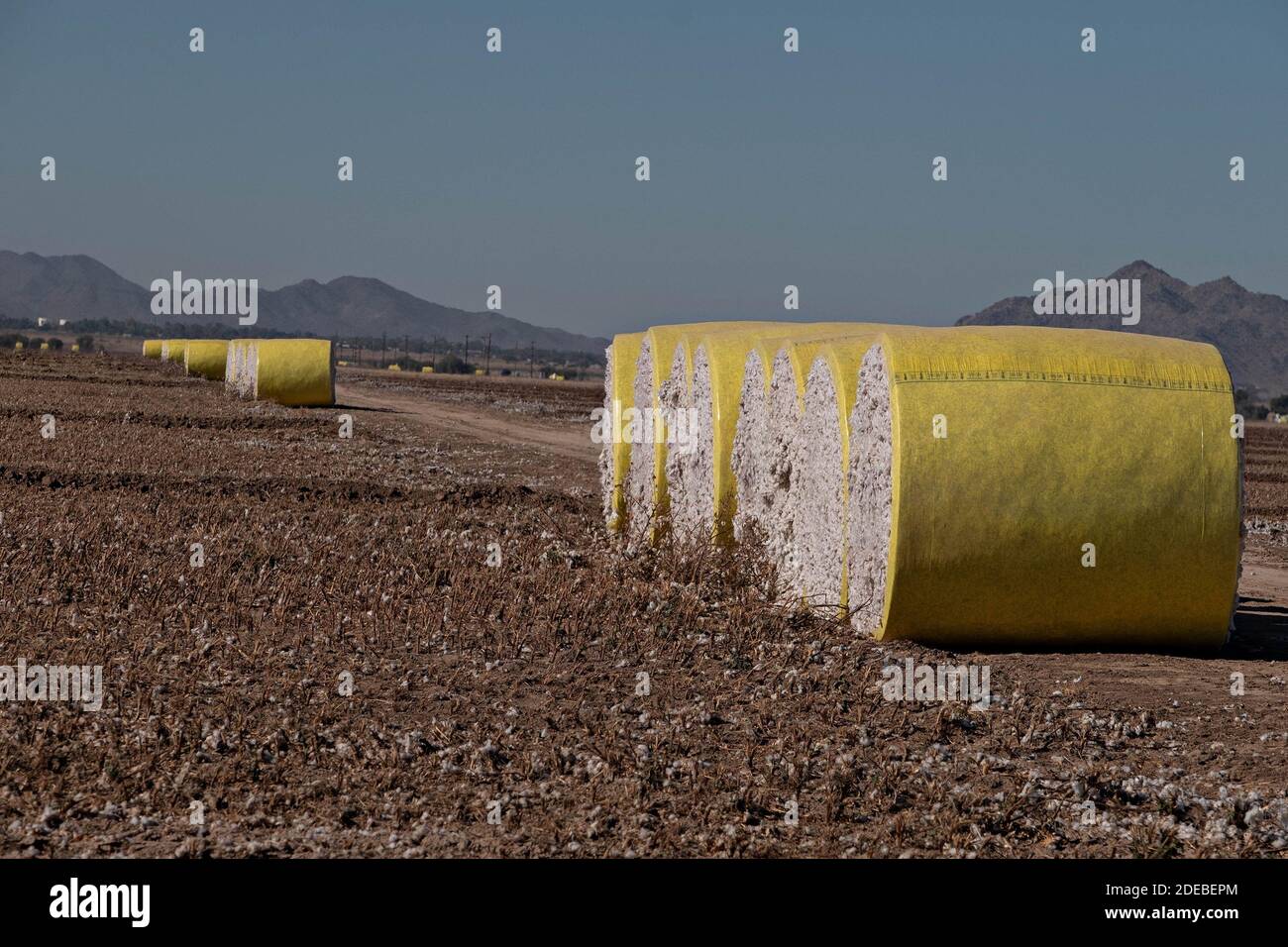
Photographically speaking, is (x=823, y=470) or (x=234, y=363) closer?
(x=823, y=470)

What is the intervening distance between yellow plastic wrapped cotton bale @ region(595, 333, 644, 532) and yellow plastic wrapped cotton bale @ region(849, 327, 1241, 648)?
18.9 ft

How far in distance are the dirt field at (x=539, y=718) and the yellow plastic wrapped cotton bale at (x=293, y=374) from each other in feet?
72.6

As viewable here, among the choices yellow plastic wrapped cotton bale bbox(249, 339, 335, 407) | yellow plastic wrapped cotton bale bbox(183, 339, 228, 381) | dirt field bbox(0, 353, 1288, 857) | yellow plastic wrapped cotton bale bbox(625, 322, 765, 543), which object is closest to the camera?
dirt field bbox(0, 353, 1288, 857)

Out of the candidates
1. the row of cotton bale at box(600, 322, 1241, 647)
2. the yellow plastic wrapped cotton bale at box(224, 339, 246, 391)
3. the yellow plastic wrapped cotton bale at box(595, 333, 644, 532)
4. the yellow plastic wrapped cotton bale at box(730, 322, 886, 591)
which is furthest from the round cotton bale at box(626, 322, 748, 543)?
the yellow plastic wrapped cotton bale at box(224, 339, 246, 391)

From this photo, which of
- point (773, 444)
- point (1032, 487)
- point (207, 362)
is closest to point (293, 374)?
point (207, 362)

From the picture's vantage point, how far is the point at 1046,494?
8.43 m

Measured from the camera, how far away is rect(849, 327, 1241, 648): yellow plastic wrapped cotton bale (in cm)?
840

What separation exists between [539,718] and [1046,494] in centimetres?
352

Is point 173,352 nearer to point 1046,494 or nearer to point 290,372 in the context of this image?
point 290,372

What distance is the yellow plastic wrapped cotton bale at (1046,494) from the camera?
8.40 metres

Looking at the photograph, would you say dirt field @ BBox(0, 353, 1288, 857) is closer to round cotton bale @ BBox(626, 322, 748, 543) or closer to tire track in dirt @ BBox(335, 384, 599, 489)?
round cotton bale @ BBox(626, 322, 748, 543)

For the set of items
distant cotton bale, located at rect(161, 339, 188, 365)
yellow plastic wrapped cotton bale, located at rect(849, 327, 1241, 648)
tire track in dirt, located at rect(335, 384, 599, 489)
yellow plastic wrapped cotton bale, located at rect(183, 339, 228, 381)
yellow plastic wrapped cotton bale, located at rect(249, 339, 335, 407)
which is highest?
distant cotton bale, located at rect(161, 339, 188, 365)

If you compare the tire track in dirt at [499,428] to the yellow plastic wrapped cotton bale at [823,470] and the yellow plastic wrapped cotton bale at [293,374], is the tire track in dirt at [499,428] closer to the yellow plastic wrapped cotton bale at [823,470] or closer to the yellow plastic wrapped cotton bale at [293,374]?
the yellow plastic wrapped cotton bale at [293,374]

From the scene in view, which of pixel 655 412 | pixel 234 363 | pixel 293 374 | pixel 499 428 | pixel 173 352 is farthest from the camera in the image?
pixel 173 352
